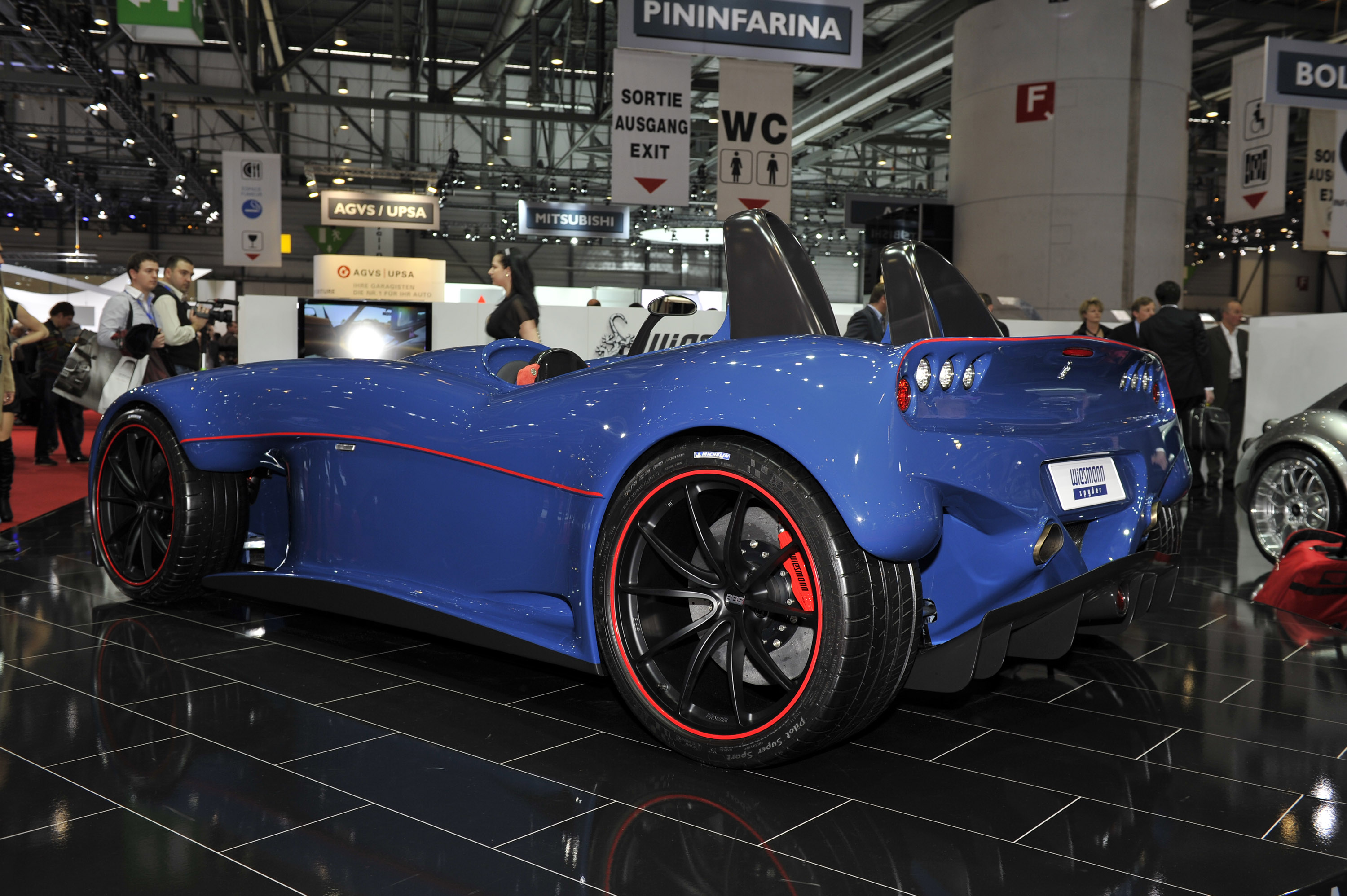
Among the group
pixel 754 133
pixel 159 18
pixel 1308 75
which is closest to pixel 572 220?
pixel 754 133

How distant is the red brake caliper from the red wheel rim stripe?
2.42m

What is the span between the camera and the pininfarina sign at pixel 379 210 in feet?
66.5

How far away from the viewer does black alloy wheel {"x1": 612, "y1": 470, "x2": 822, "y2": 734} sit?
233 cm

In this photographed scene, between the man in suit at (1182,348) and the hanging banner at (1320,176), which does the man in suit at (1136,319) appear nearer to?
the man in suit at (1182,348)

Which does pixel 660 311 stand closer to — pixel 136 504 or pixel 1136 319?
pixel 136 504

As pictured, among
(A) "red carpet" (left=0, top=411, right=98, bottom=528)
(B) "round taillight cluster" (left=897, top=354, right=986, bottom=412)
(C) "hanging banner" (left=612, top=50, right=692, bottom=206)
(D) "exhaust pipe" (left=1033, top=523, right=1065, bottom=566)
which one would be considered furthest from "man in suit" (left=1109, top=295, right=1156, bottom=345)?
(A) "red carpet" (left=0, top=411, right=98, bottom=528)

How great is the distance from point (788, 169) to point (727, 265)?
772cm

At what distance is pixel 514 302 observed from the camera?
684cm

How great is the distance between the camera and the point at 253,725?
8.82ft

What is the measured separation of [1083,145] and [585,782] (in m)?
13.2

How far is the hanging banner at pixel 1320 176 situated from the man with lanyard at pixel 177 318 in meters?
14.2

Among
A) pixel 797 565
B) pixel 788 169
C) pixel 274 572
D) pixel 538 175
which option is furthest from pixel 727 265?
pixel 538 175

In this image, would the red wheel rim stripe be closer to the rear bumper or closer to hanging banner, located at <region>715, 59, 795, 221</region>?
the rear bumper

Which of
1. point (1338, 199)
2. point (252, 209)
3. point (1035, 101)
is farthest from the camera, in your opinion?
point (252, 209)
